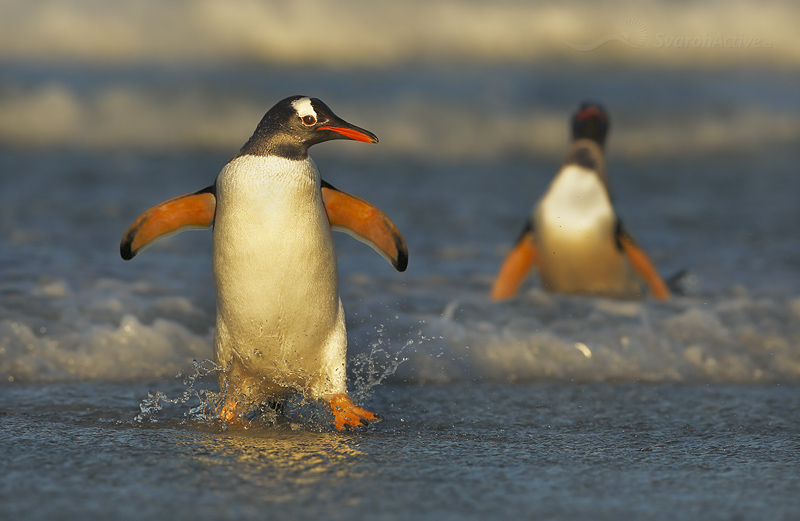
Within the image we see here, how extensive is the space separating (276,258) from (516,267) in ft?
7.70

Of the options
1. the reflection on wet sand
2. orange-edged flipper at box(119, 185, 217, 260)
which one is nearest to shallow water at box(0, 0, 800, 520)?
the reflection on wet sand

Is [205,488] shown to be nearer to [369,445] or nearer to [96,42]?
[369,445]

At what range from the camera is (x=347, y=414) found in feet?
9.92

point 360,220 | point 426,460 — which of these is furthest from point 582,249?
point 426,460

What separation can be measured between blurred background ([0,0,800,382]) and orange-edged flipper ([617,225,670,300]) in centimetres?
12

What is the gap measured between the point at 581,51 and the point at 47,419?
18372 millimetres

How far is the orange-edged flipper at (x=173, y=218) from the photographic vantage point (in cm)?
306

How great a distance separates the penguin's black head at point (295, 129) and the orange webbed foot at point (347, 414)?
2.61 feet

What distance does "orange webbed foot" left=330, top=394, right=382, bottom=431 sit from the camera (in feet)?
9.84

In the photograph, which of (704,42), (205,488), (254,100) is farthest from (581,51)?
(205,488)

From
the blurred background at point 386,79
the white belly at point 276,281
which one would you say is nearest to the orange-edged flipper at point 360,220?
the white belly at point 276,281

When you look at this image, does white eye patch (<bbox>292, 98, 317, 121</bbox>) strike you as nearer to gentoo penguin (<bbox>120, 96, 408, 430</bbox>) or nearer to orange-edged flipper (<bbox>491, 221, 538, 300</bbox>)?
gentoo penguin (<bbox>120, 96, 408, 430</bbox>)

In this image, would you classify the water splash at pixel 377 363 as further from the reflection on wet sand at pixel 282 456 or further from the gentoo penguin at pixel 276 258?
the reflection on wet sand at pixel 282 456

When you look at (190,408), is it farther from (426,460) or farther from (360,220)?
(426,460)
